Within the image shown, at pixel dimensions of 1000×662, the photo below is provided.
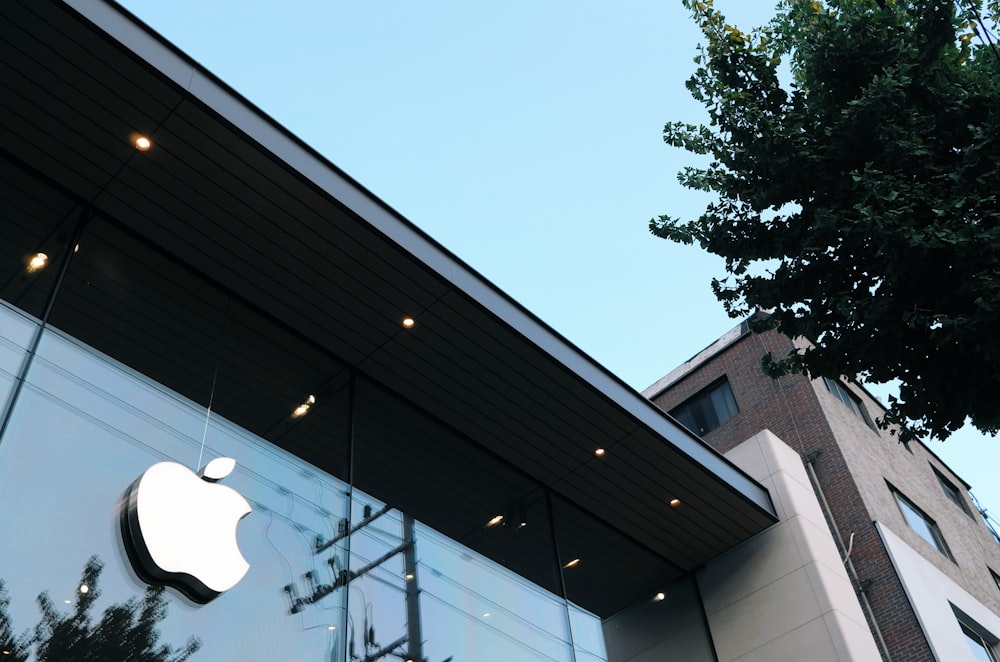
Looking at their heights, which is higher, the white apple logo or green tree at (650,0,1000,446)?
green tree at (650,0,1000,446)

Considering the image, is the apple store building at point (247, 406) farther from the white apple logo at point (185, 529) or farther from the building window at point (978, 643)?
the building window at point (978, 643)

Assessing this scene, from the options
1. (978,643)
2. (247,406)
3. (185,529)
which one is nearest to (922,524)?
(978,643)

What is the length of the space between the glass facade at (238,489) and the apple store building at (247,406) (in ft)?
0.07

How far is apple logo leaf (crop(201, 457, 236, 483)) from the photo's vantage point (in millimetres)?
8023

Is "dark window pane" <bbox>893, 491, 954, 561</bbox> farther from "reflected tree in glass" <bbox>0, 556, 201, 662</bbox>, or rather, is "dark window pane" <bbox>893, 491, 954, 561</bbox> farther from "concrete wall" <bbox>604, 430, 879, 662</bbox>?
"reflected tree in glass" <bbox>0, 556, 201, 662</bbox>

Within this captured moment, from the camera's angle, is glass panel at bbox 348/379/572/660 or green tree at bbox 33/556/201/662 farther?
glass panel at bbox 348/379/572/660

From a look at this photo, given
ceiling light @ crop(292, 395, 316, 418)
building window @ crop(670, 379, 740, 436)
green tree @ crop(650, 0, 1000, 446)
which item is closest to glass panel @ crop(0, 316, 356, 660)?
ceiling light @ crop(292, 395, 316, 418)

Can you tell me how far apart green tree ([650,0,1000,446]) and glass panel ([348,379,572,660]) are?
3.89 meters

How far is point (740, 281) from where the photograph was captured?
8.70 meters

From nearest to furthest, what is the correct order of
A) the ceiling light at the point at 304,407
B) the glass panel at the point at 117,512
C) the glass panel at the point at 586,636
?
the glass panel at the point at 117,512
the ceiling light at the point at 304,407
the glass panel at the point at 586,636

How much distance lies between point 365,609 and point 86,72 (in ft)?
16.5

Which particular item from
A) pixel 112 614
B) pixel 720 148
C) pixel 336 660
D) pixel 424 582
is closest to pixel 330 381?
pixel 424 582

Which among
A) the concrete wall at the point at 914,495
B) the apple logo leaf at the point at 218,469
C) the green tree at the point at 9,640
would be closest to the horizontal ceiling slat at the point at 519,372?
the apple logo leaf at the point at 218,469

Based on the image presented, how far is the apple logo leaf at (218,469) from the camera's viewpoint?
26.3ft
